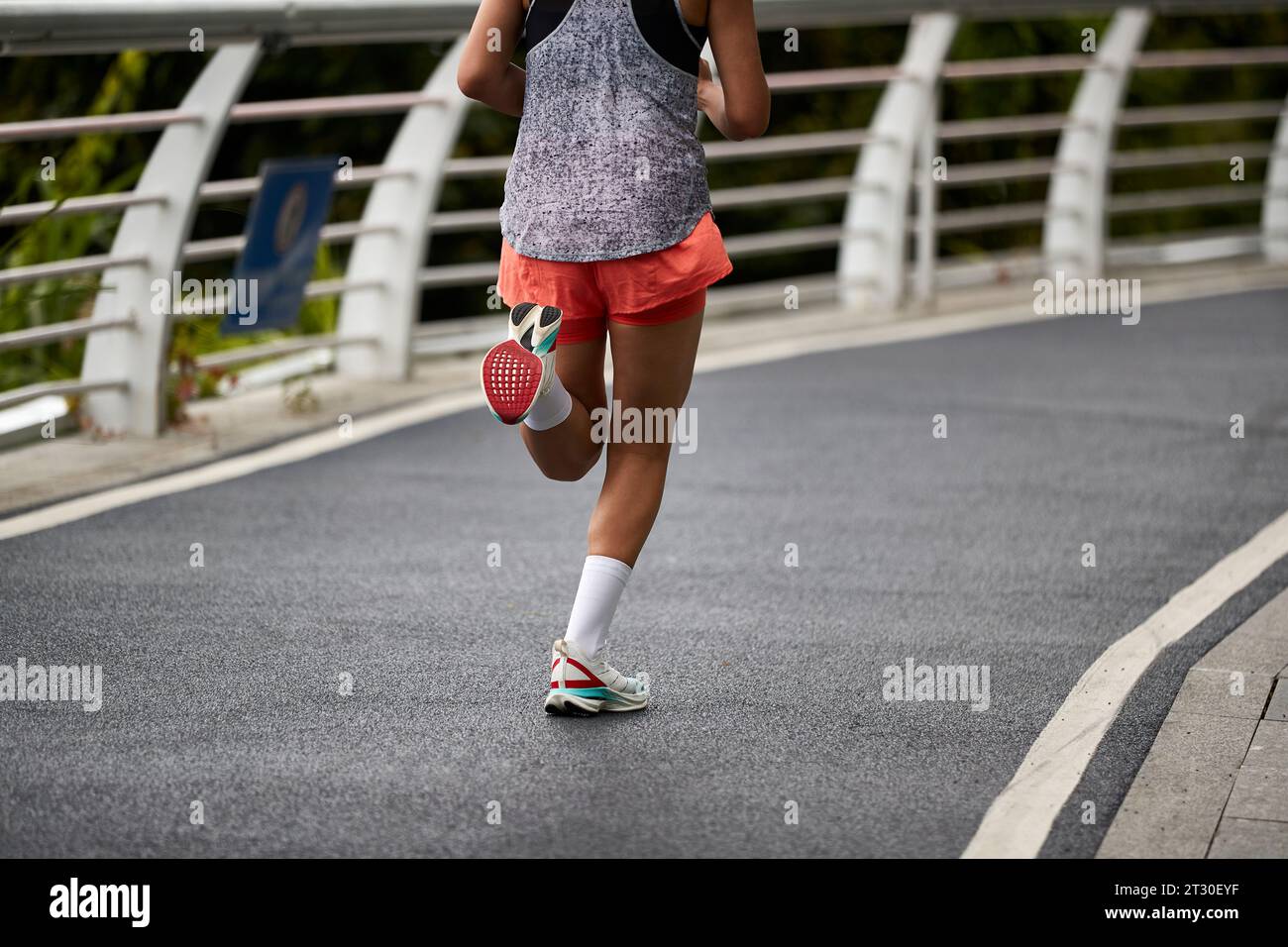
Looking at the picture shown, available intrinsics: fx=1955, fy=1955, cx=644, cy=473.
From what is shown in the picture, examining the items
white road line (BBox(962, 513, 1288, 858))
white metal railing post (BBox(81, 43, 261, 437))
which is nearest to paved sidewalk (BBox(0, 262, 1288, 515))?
white metal railing post (BBox(81, 43, 261, 437))

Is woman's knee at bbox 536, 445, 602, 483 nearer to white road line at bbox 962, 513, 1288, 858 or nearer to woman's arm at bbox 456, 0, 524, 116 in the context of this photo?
woman's arm at bbox 456, 0, 524, 116

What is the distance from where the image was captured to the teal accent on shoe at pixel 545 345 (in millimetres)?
4090

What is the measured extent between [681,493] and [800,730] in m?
2.78

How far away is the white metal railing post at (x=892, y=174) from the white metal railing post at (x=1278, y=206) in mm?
3692

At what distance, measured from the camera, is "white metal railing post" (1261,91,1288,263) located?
45.8 feet

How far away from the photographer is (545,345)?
13.5 ft

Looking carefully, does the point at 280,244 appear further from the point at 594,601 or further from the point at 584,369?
the point at 594,601

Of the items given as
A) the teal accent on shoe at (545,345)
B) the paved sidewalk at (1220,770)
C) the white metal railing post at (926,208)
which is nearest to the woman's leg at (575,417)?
the teal accent on shoe at (545,345)

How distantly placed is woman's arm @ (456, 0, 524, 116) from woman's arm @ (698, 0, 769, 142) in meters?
0.43

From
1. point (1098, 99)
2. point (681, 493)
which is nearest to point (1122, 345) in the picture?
point (1098, 99)

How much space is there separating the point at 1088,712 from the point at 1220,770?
465mm

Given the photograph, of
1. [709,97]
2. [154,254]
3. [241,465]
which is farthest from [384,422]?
[709,97]
